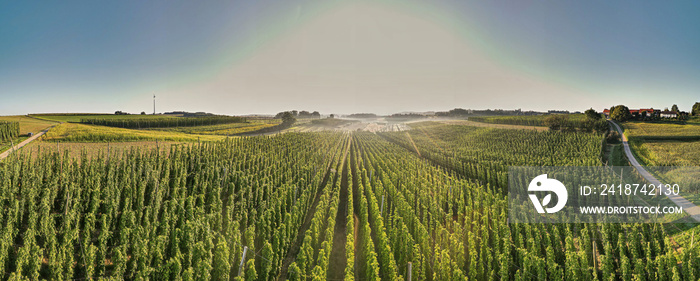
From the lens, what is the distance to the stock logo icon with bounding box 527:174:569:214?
66.4 ft

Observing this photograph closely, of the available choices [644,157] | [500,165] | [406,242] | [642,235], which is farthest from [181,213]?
[644,157]

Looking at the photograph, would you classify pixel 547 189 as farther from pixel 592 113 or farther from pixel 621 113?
pixel 621 113

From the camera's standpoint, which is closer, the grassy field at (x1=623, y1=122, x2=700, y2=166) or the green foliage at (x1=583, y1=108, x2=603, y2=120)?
the grassy field at (x1=623, y1=122, x2=700, y2=166)

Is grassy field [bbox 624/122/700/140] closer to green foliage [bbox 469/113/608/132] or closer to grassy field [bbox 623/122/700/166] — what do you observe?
grassy field [bbox 623/122/700/166]

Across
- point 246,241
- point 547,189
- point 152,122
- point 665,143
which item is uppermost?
point 152,122

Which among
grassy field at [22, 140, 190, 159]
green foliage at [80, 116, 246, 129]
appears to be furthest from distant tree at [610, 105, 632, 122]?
green foliage at [80, 116, 246, 129]

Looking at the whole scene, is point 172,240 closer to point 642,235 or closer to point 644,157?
point 642,235

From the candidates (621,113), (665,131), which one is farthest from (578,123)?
(621,113)

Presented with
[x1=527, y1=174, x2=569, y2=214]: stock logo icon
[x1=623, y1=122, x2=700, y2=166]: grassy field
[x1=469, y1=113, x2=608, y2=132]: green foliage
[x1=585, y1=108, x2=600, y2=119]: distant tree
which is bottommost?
[x1=527, y1=174, x2=569, y2=214]: stock logo icon

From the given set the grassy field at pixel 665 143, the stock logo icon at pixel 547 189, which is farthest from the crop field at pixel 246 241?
the grassy field at pixel 665 143

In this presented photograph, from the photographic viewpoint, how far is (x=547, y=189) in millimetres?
24172

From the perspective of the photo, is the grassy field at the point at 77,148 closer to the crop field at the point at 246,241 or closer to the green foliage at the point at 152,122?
the crop field at the point at 246,241

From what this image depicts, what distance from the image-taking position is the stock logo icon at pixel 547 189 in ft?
66.4

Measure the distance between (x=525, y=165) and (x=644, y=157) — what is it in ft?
94.4
